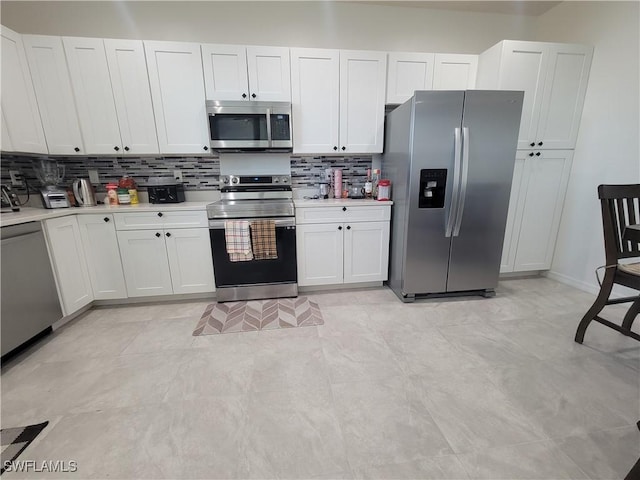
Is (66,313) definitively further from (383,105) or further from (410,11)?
(410,11)

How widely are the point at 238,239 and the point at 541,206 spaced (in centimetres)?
309

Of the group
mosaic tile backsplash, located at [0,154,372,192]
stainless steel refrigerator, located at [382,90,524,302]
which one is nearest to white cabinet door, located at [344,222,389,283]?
stainless steel refrigerator, located at [382,90,524,302]

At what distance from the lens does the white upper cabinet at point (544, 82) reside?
2.50m

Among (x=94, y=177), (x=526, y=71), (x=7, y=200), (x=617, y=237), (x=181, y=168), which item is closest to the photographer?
(x=617, y=237)

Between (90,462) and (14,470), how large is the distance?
0.30 meters

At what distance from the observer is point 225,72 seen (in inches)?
96.3

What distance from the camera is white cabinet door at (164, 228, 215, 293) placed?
2451 millimetres

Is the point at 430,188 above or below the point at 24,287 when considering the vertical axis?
above

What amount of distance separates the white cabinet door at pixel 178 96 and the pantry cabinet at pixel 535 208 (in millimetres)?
3119

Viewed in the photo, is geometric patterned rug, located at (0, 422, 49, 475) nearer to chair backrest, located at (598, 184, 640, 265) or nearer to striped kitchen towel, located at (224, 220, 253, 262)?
striped kitchen towel, located at (224, 220, 253, 262)

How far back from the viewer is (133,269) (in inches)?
96.3

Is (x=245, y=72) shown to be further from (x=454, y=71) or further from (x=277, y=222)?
(x=454, y=71)

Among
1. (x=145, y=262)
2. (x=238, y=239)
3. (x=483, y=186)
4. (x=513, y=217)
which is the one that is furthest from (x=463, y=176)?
(x=145, y=262)

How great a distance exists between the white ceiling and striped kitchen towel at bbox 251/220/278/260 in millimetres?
2514
